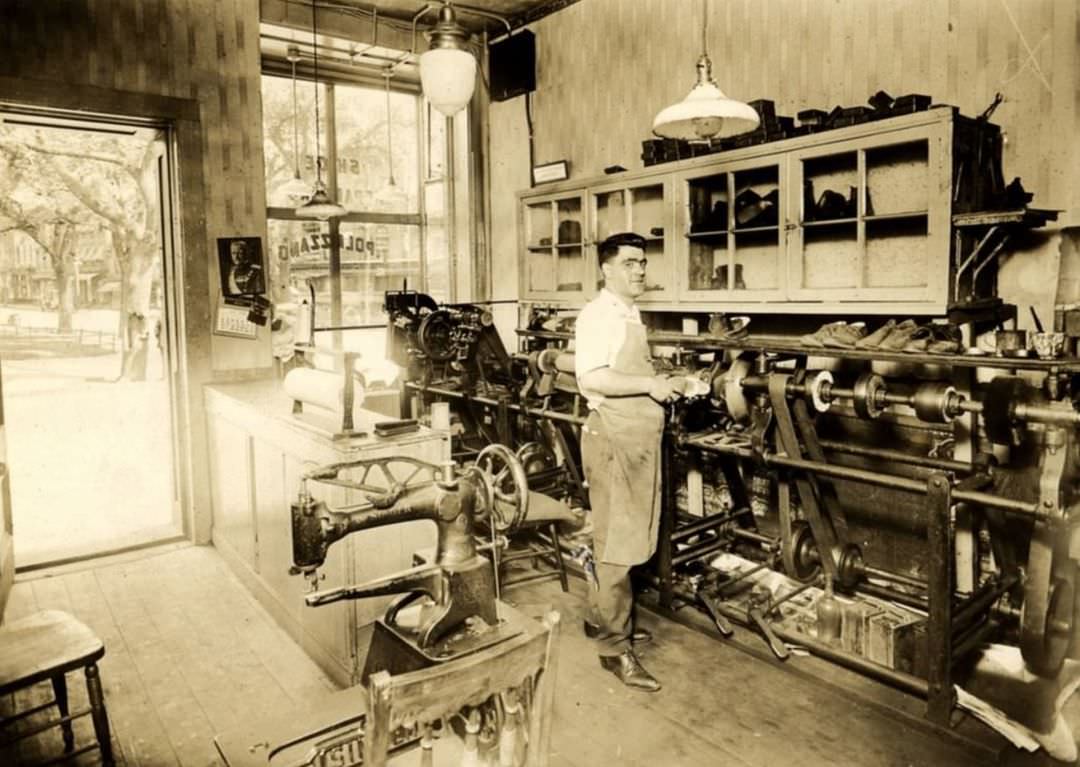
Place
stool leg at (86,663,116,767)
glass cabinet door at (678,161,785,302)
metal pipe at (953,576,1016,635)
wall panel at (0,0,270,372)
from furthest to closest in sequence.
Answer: wall panel at (0,0,270,372) < glass cabinet door at (678,161,785,302) < metal pipe at (953,576,1016,635) < stool leg at (86,663,116,767)

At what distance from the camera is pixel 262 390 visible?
15.7 feet

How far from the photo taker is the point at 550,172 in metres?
6.20

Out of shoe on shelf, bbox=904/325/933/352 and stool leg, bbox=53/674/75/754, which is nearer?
stool leg, bbox=53/674/75/754

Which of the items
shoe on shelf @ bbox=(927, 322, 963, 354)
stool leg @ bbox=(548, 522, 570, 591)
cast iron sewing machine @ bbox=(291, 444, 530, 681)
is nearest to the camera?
cast iron sewing machine @ bbox=(291, 444, 530, 681)

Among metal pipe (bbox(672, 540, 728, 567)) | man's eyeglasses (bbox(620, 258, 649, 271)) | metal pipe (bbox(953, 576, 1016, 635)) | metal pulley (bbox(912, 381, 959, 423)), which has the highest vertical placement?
man's eyeglasses (bbox(620, 258, 649, 271))

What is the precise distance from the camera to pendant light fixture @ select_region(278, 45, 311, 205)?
606 cm

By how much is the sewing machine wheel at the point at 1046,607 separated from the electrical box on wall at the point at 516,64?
195 inches

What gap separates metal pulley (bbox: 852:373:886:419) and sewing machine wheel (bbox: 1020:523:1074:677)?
71 cm

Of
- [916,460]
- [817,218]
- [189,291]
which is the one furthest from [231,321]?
[916,460]

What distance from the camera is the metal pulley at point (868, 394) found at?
3.23 meters

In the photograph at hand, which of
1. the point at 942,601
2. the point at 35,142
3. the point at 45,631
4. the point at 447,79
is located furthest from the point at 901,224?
the point at 35,142

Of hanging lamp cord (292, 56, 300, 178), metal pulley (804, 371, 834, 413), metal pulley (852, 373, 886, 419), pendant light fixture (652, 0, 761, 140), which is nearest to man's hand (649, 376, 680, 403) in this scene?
metal pulley (804, 371, 834, 413)

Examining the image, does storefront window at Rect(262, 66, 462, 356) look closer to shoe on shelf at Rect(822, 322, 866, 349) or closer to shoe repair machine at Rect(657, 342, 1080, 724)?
shoe repair machine at Rect(657, 342, 1080, 724)

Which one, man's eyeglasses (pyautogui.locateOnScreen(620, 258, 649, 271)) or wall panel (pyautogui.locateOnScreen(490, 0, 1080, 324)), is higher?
wall panel (pyautogui.locateOnScreen(490, 0, 1080, 324))
